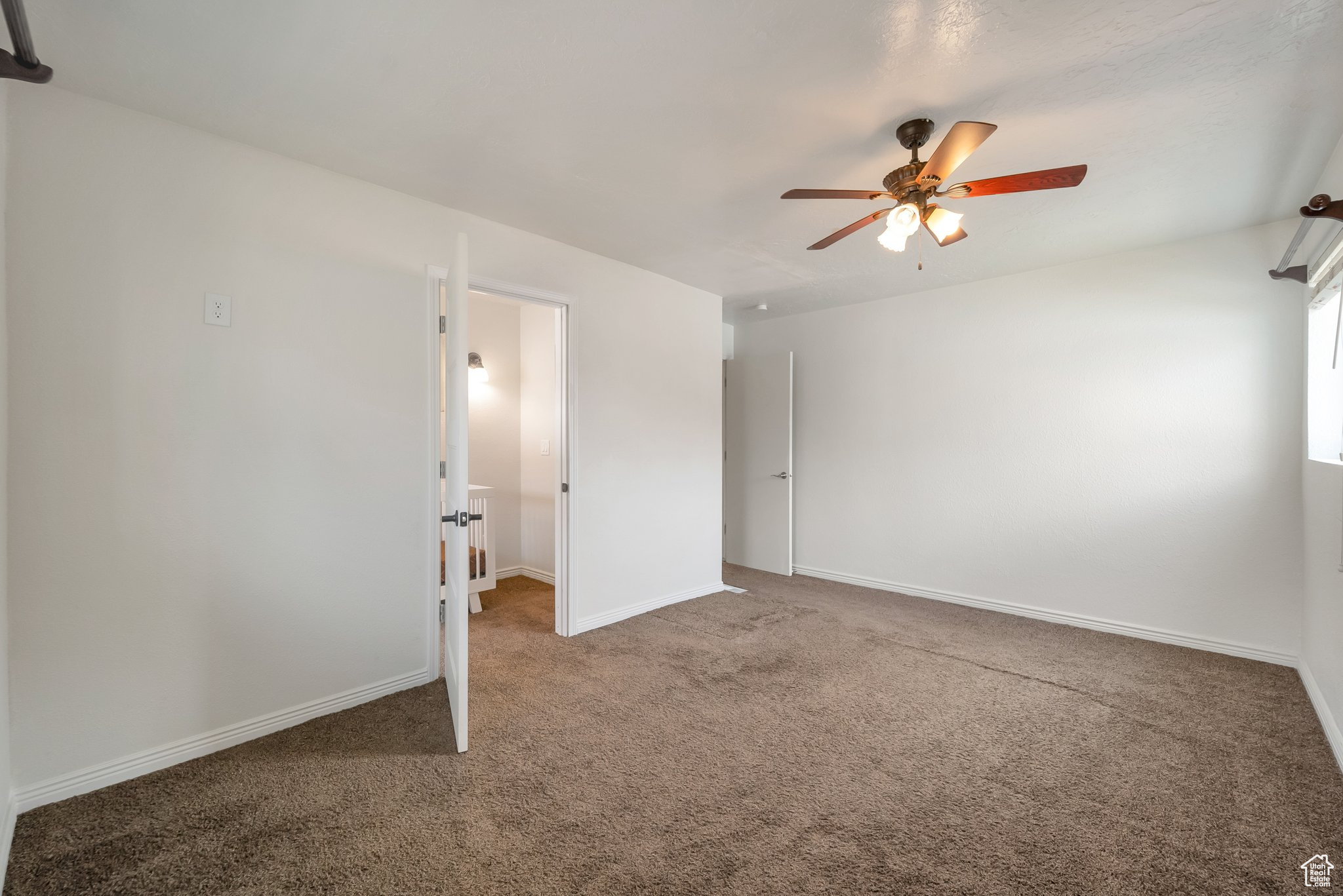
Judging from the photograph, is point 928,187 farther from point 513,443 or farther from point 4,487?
point 513,443

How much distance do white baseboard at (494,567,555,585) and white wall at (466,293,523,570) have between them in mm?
39

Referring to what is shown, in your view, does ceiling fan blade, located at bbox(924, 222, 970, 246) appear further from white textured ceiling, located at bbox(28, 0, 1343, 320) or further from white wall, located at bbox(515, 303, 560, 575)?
white wall, located at bbox(515, 303, 560, 575)

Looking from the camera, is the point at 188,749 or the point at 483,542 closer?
the point at 188,749

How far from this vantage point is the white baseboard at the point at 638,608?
350 centimetres

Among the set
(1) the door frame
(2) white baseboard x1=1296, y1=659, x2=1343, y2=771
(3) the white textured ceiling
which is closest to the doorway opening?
(1) the door frame

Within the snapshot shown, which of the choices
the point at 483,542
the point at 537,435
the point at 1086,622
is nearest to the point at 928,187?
the point at 1086,622

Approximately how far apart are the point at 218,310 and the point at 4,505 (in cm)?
86

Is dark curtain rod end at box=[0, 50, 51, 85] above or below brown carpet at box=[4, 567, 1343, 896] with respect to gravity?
above

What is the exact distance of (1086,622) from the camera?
3617mm

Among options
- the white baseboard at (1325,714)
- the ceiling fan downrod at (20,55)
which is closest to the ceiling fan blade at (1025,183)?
the white baseboard at (1325,714)

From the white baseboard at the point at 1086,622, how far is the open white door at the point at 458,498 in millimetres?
3332

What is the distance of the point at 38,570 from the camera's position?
5.93 feet

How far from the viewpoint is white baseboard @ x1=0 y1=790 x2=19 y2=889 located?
1537mm

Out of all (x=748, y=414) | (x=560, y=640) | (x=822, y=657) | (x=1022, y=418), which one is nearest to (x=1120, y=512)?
(x=1022, y=418)
